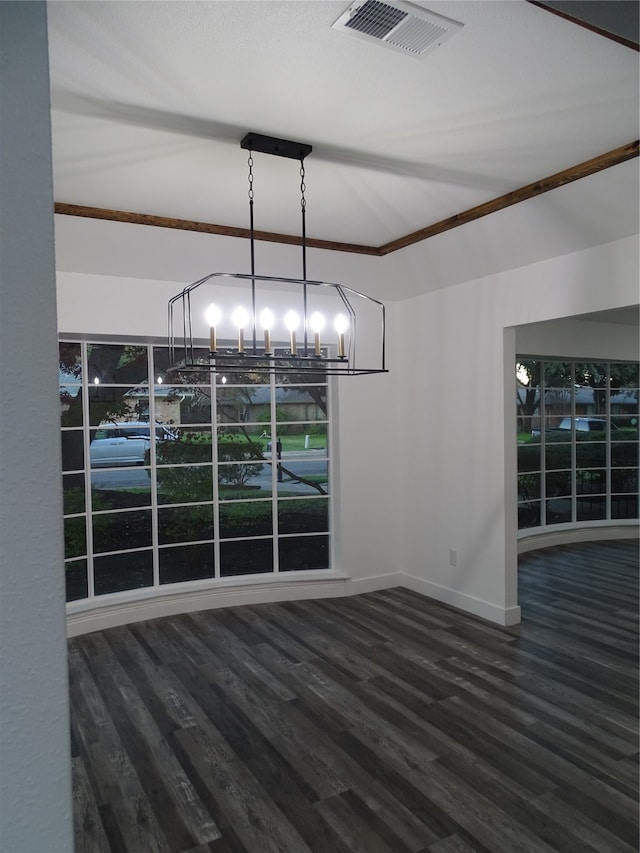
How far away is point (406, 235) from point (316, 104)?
85.2 inches

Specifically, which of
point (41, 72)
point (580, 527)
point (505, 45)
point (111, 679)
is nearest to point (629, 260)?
point (505, 45)

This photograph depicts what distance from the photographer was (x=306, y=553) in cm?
637

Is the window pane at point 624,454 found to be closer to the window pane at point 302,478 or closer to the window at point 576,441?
the window at point 576,441

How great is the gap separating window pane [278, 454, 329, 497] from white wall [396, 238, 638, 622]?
2.97 ft

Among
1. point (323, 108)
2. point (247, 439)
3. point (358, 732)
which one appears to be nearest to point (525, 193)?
point (323, 108)

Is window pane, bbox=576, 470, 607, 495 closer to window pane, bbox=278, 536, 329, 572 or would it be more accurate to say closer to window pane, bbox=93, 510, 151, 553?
window pane, bbox=278, 536, 329, 572

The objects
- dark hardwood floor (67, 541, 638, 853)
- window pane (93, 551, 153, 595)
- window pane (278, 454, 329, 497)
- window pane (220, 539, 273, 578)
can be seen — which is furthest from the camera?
window pane (220, 539, 273, 578)

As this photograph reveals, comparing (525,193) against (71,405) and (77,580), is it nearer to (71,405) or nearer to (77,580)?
(71,405)

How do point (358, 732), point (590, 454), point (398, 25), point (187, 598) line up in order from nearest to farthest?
point (398, 25), point (358, 732), point (187, 598), point (590, 454)

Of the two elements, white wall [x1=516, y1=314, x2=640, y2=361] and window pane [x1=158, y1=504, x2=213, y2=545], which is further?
white wall [x1=516, y1=314, x2=640, y2=361]

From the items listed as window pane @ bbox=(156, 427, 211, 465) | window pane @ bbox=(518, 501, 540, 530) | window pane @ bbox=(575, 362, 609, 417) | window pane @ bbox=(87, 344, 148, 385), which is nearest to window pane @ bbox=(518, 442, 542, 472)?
window pane @ bbox=(518, 501, 540, 530)

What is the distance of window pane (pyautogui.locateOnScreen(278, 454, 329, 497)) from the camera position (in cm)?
609

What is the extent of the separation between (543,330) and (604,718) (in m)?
4.40

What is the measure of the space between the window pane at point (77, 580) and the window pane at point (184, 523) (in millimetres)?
1090
